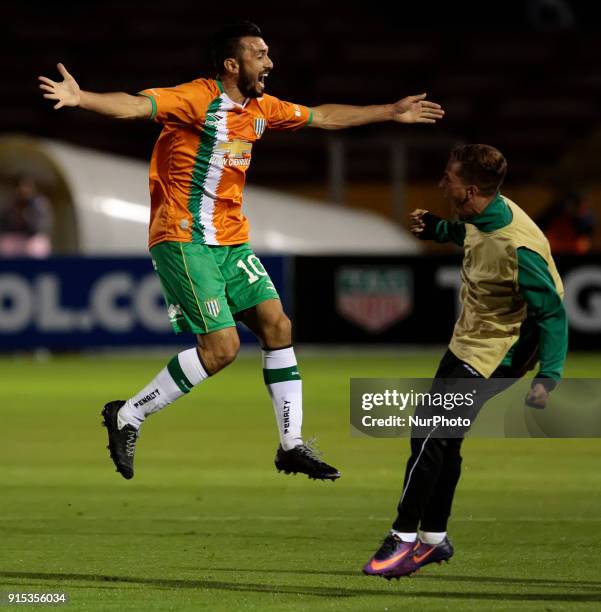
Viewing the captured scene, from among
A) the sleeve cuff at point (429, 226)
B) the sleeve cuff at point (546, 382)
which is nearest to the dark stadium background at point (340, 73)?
the sleeve cuff at point (429, 226)

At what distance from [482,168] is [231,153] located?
1.89 m

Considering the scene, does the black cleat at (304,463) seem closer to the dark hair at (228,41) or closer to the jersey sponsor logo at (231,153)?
the jersey sponsor logo at (231,153)

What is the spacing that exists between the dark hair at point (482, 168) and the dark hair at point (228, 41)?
182cm

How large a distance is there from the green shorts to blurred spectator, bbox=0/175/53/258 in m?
11.7

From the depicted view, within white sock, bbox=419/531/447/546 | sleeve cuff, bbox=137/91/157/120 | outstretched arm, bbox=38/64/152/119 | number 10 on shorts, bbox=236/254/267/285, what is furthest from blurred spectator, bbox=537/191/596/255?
white sock, bbox=419/531/447/546

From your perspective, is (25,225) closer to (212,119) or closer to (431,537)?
(212,119)

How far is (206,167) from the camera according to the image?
7.15 metres

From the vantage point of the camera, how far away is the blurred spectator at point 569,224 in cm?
1859

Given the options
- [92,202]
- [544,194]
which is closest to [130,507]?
[92,202]

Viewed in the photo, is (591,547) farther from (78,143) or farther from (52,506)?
(78,143)

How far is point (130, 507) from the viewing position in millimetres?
7738

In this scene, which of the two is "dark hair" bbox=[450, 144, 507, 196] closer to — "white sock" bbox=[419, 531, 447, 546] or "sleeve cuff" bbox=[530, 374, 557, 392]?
"sleeve cuff" bbox=[530, 374, 557, 392]

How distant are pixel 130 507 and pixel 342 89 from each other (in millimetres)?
20469

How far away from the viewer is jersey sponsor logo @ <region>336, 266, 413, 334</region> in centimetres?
1752
